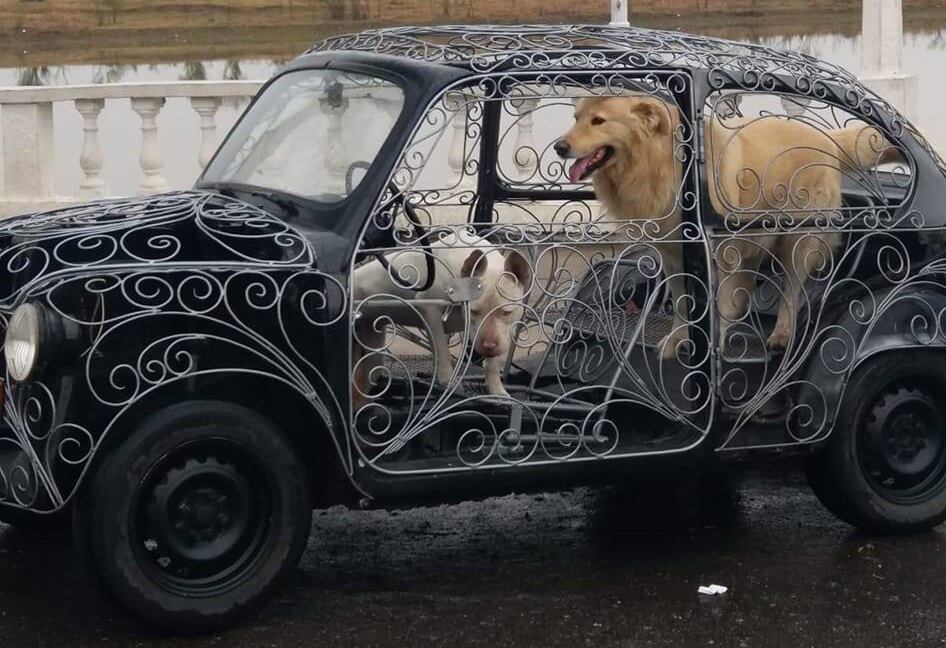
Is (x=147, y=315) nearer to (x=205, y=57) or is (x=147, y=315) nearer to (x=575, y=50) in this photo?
(x=575, y=50)

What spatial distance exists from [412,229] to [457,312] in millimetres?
326

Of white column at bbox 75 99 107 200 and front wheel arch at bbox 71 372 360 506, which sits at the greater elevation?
white column at bbox 75 99 107 200

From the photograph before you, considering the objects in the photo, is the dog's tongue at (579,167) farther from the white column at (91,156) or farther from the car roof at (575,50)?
the white column at (91,156)

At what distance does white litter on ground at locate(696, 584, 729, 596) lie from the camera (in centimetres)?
586

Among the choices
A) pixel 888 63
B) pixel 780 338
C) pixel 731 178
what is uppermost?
pixel 888 63

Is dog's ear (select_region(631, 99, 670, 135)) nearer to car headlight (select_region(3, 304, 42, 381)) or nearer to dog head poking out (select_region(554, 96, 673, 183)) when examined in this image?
dog head poking out (select_region(554, 96, 673, 183))

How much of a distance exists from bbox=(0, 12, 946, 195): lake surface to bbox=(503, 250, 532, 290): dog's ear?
6.55 m

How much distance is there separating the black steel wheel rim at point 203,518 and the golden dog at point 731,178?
5.22ft

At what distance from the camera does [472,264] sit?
5.71m

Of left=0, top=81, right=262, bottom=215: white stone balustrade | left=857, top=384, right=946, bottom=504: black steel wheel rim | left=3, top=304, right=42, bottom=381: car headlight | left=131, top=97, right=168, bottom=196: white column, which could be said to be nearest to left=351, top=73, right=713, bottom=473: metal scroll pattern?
left=857, top=384, right=946, bottom=504: black steel wheel rim

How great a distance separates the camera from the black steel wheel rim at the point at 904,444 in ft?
20.9

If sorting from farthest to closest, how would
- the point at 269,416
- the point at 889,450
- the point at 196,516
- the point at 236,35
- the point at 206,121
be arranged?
1. the point at 236,35
2. the point at 206,121
3. the point at 889,450
4. the point at 269,416
5. the point at 196,516

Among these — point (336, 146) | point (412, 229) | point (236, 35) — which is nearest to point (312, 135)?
point (336, 146)

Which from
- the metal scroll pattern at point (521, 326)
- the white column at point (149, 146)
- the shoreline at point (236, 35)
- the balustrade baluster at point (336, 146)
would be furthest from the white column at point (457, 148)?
the shoreline at point (236, 35)
